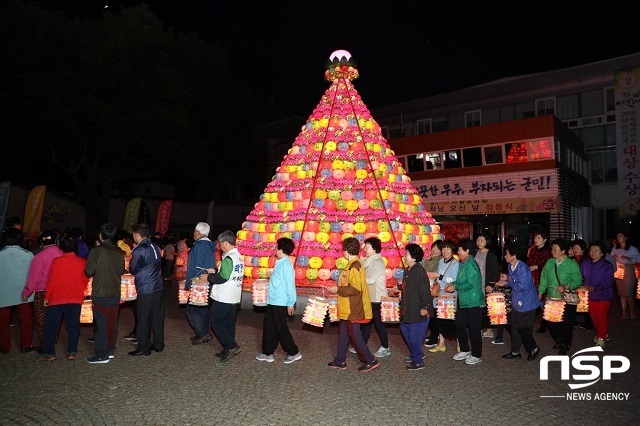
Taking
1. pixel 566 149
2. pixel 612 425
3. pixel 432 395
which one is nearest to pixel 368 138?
pixel 432 395

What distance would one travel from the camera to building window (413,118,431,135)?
31828mm

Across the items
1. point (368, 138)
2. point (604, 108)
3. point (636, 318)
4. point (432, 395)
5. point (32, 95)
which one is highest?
point (604, 108)

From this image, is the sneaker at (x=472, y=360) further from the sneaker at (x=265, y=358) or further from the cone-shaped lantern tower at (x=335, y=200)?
the cone-shaped lantern tower at (x=335, y=200)

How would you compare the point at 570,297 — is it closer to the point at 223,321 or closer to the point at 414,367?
the point at 414,367

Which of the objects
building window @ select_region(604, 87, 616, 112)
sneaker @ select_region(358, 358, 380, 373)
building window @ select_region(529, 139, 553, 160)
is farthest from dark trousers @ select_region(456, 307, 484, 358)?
building window @ select_region(604, 87, 616, 112)

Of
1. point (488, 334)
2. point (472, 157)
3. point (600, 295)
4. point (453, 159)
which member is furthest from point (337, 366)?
point (453, 159)

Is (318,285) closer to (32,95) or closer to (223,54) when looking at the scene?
(32,95)

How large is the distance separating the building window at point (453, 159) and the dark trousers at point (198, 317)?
795 inches

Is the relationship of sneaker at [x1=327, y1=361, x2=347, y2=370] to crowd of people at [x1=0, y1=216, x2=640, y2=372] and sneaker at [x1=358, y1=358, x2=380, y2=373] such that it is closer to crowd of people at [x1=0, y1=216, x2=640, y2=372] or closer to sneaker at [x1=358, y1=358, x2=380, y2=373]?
crowd of people at [x1=0, y1=216, x2=640, y2=372]

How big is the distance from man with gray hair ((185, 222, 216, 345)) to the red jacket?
1.51m

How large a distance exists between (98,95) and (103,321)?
16661 mm

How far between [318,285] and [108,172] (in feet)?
55.8

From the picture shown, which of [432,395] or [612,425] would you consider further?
[432,395]

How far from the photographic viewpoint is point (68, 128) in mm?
20641
